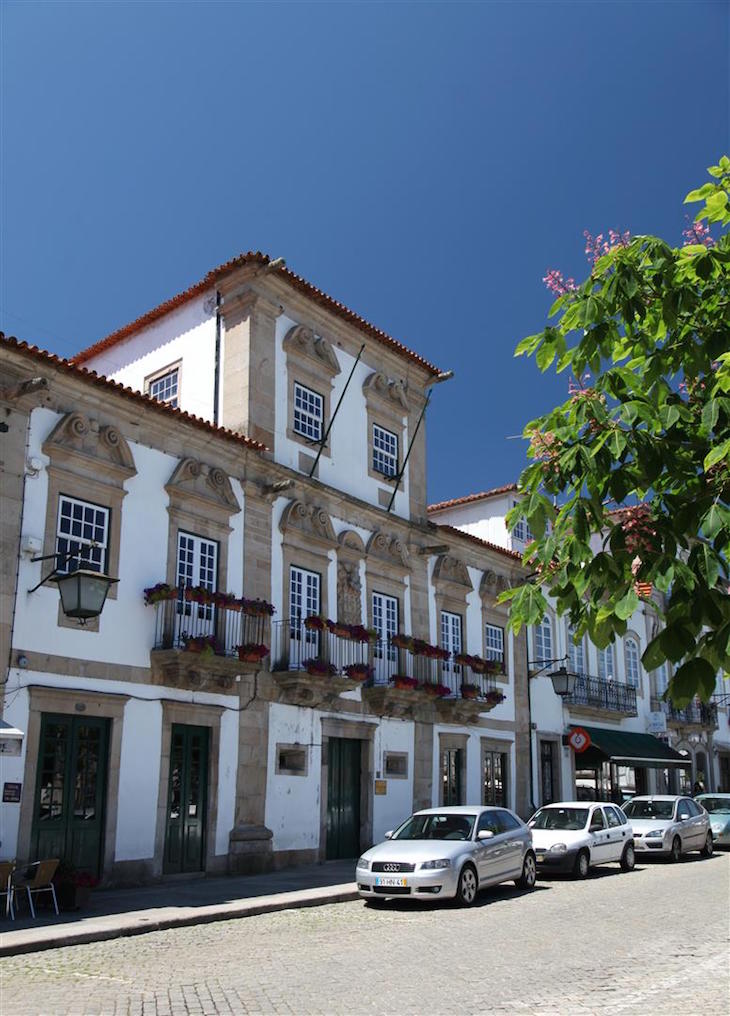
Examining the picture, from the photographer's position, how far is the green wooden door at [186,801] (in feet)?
52.7

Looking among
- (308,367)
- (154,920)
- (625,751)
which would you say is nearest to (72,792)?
(154,920)

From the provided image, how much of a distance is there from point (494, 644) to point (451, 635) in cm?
235

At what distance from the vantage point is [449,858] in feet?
44.1

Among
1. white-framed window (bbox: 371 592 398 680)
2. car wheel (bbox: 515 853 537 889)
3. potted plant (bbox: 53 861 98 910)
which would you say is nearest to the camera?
potted plant (bbox: 53 861 98 910)

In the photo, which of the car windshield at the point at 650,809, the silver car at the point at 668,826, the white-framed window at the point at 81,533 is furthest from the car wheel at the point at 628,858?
the white-framed window at the point at 81,533

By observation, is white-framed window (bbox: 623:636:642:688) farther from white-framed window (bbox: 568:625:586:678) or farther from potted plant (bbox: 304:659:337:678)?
potted plant (bbox: 304:659:337:678)

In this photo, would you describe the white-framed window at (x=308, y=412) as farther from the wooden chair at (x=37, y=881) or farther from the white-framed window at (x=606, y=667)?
the white-framed window at (x=606, y=667)

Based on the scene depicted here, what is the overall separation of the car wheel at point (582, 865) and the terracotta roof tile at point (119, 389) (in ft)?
30.8

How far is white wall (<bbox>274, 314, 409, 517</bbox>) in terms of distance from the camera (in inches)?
795

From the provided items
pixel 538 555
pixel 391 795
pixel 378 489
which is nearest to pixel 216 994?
pixel 538 555

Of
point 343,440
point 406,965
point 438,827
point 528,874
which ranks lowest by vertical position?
point 406,965

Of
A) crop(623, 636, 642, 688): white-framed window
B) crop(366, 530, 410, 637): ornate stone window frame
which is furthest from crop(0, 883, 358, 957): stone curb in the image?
crop(623, 636, 642, 688): white-framed window

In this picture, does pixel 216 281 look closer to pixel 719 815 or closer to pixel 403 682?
pixel 403 682

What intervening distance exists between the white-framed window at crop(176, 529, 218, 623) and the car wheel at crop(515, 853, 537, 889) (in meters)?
6.52
